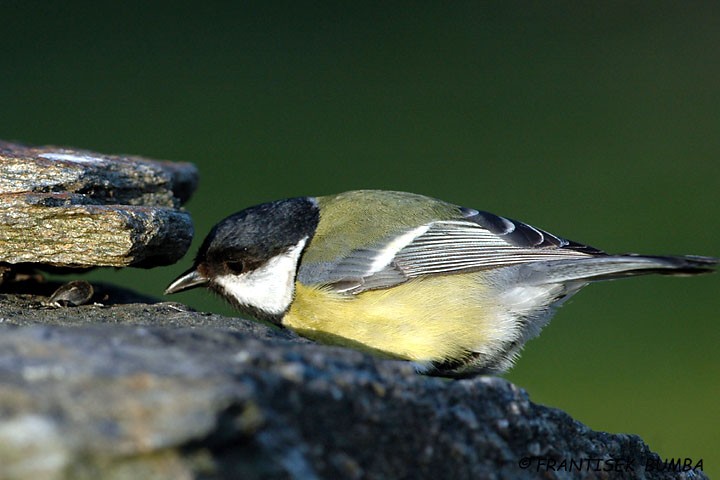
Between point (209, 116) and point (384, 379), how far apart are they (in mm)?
5218

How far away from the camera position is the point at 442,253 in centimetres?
241

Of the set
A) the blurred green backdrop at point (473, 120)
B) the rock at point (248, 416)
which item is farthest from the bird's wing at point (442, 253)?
the blurred green backdrop at point (473, 120)

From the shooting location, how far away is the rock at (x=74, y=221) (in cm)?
213

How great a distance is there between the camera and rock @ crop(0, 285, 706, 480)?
3.41ft

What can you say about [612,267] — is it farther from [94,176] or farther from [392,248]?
[94,176]

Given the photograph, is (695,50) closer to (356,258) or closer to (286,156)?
(286,156)

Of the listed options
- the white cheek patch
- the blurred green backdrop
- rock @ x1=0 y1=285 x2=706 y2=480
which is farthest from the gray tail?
the blurred green backdrop

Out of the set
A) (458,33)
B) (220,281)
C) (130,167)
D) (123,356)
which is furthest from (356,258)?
(458,33)

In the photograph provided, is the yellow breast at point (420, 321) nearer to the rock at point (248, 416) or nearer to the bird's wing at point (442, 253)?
the bird's wing at point (442, 253)

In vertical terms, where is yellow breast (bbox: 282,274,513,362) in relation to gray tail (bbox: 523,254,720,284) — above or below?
below

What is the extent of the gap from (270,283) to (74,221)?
58 cm

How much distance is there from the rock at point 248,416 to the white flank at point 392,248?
871mm

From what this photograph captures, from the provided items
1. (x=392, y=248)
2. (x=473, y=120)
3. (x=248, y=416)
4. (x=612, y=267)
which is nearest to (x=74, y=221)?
(x=392, y=248)

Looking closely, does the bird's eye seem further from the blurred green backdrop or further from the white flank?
the blurred green backdrop
